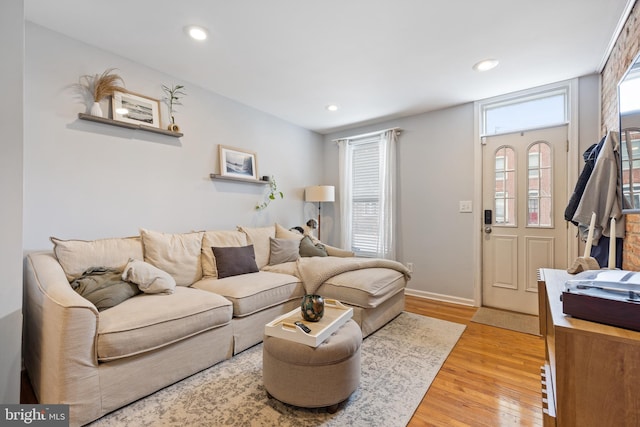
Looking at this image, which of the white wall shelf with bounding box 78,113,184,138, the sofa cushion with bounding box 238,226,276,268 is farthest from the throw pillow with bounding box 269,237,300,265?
the white wall shelf with bounding box 78,113,184,138

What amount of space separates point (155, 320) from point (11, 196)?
100 cm

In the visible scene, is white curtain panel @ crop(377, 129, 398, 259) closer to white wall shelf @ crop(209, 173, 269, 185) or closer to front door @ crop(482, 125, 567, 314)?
front door @ crop(482, 125, 567, 314)

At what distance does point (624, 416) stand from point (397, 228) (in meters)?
3.19

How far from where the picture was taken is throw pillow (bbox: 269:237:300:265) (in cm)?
323

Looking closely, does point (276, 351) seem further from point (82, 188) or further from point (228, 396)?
point (82, 188)

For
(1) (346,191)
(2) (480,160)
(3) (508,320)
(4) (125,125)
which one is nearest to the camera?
(4) (125,125)

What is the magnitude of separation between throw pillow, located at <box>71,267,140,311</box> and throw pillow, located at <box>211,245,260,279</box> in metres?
0.74

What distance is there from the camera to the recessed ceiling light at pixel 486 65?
248 centimetres

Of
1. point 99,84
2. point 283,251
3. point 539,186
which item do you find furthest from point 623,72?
point 99,84

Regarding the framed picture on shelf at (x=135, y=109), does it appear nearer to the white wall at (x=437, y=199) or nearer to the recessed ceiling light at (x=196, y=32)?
the recessed ceiling light at (x=196, y=32)

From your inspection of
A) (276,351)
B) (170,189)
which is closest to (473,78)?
(276,351)

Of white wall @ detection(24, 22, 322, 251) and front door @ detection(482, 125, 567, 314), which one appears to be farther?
front door @ detection(482, 125, 567, 314)

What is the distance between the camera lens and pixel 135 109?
2520mm

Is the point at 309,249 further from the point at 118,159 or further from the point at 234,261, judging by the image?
the point at 118,159
